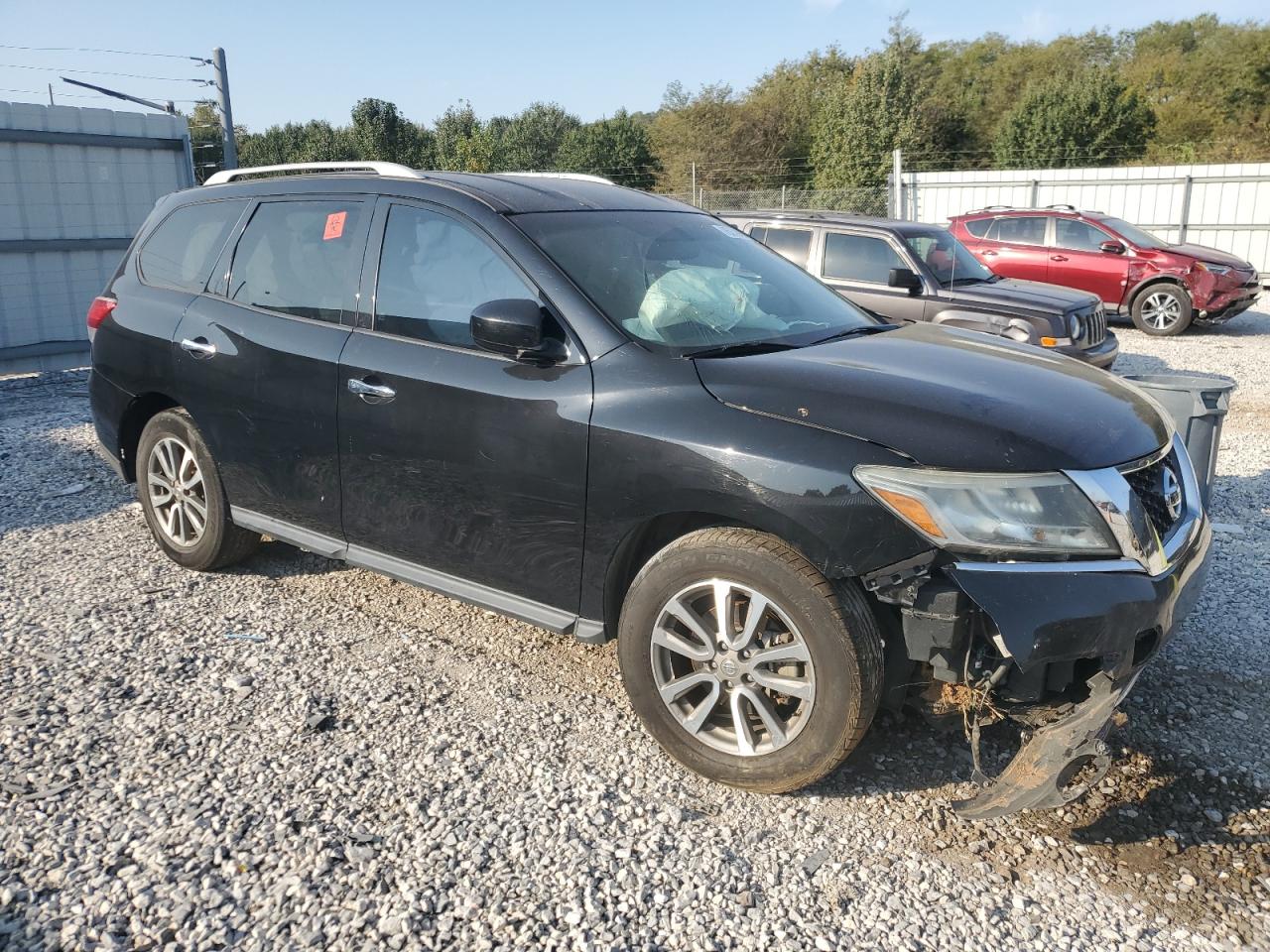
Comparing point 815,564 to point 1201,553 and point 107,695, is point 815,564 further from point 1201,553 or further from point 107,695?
point 107,695

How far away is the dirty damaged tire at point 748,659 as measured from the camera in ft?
9.14

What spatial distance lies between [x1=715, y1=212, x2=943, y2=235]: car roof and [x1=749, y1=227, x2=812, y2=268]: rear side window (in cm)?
11

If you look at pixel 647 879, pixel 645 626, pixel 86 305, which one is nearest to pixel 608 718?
pixel 645 626

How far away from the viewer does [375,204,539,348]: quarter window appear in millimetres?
3578

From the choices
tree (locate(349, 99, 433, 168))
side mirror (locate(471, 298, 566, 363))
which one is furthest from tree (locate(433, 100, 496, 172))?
side mirror (locate(471, 298, 566, 363))

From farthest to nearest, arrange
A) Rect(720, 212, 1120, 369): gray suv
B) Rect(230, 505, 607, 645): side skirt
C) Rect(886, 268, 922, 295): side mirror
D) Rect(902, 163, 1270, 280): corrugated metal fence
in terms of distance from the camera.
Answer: Rect(902, 163, 1270, 280): corrugated metal fence
Rect(720, 212, 1120, 369): gray suv
Rect(886, 268, 922, 295): side mirror
Rect(230, 505, 607, 645): side skirt

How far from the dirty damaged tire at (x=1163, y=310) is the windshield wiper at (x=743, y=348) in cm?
1255

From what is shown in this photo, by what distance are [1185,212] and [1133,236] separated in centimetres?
750

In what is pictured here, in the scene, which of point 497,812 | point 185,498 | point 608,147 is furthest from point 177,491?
point 608,147

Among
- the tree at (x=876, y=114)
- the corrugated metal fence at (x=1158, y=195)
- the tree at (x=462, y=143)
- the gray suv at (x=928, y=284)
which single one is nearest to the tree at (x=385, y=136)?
the tree at (x=462, y=143)

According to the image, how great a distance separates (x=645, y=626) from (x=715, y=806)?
60 cm

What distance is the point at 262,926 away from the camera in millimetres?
2475

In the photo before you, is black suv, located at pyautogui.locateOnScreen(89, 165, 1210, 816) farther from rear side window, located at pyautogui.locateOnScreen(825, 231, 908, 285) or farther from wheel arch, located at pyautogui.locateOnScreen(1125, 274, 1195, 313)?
wheel arch, located at pyautogui.locateOnScreen(1125, 274, 1195, 313)

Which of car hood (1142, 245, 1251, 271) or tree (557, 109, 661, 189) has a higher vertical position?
tree (557, 109, 661, 189)
